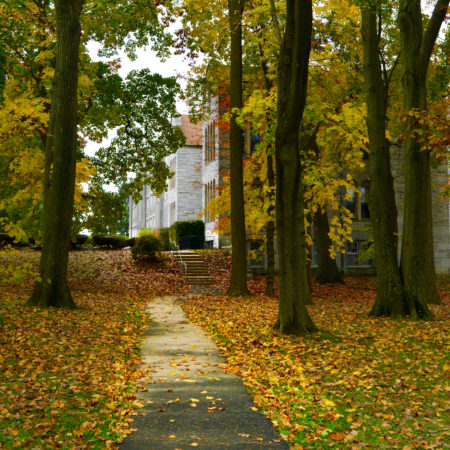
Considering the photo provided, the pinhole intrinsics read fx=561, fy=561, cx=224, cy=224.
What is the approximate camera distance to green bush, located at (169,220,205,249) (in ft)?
123

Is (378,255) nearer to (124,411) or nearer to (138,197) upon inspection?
(124,411)

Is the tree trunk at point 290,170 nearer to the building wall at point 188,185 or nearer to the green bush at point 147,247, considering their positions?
the green bush at point 147,247

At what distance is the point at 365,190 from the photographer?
3478cm

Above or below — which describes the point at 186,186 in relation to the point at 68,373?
above

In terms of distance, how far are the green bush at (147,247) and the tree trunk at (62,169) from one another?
13772 mm

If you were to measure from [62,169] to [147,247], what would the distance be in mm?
14391

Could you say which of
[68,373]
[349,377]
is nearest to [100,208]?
[68,373]

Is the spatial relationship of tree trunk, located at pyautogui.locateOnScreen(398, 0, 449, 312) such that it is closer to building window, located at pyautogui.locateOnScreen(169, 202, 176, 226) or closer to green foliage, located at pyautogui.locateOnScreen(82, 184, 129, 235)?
green foliage, located at pyautogui.locateOnScreen(82, 184, 129, 235)

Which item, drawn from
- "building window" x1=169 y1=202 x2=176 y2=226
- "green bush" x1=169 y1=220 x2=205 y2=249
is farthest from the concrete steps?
"building window" x1=169 y1=202 x2=176 y2=226

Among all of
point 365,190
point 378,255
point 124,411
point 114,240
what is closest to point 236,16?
point 378,255

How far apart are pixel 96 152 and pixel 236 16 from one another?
870cm

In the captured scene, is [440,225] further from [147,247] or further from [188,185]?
[147,247]

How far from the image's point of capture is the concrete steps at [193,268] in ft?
86.4

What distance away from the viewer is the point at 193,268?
91.5 ft
